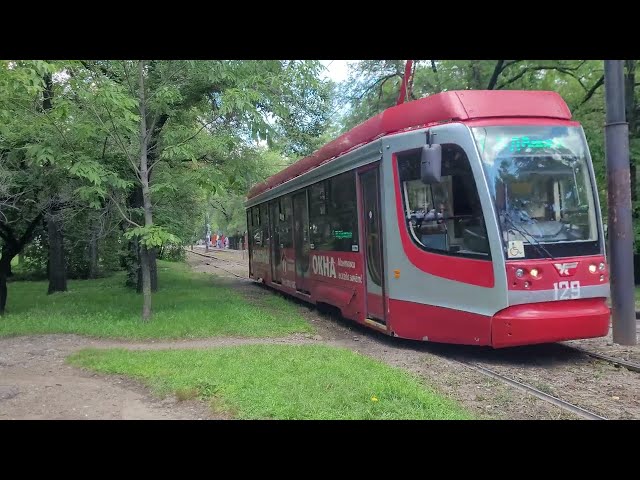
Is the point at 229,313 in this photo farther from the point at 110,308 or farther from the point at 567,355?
the point at 567,355

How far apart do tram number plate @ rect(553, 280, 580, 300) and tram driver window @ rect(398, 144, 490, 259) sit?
3.15 feet

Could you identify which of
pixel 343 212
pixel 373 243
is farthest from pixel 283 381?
pixel 343 212

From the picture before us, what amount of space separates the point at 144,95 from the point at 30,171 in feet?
12.0

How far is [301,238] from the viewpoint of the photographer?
13.2 m

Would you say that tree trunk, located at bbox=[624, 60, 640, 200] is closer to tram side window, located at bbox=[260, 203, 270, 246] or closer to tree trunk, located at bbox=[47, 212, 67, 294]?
tram side window, located at bbox=[260, 203, 270, 246]

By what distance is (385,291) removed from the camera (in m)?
8.99

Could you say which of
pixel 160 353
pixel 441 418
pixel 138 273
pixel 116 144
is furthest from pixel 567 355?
pixel 138 273

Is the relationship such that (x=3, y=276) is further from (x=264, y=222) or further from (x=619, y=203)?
(x=619, y=203)

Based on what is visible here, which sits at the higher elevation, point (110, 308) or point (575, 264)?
point (575, 264)

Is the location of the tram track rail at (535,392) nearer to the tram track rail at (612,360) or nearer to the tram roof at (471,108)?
the tram track rail at (612,360)

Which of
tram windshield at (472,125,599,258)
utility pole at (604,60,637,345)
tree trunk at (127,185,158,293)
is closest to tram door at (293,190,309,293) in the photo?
tree trunk at (127,185,158,293)

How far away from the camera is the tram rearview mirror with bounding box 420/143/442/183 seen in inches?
290

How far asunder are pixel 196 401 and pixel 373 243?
4324 millimetres

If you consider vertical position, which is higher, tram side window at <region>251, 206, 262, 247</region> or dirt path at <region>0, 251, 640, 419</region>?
tram side window at <region>251, 206, 262, 247</region>
